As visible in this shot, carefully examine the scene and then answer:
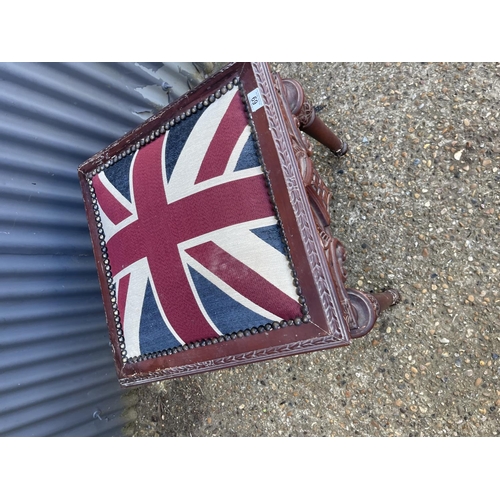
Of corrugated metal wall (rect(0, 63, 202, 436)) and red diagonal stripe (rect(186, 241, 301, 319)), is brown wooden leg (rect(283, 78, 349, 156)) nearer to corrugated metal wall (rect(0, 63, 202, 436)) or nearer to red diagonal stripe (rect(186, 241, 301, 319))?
red diagonal stripe (rect(186, 241, 301, 319))

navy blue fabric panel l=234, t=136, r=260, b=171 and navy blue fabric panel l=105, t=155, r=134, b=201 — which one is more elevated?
navy blue fabric panel l=105, t=155, r=134, b=201

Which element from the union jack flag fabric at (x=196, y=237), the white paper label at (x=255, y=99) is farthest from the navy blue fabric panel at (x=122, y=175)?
the white paper label at (x=255, y=99)

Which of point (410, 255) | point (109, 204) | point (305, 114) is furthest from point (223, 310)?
point (410, 255)

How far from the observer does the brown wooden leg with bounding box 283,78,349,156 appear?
116cm

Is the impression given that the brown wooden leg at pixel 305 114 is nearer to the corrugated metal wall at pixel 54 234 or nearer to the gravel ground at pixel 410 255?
the gravel ground at pixel 410 255

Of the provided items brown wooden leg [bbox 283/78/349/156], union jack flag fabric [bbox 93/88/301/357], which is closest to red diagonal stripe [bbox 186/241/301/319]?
union jack flag fabric [bbox 93/88/301/357]

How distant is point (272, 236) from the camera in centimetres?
96

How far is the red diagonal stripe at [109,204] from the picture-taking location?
3.95 ft

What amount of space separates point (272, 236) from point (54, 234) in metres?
0.94

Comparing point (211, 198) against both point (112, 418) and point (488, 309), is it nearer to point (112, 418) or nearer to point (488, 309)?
point (488, 309)

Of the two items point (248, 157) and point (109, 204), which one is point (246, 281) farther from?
point (109, 204)

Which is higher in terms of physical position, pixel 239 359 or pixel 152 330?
pixel 152 330

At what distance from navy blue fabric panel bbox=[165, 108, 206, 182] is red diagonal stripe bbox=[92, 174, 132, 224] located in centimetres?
20

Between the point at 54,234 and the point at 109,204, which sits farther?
the point at 54,234
